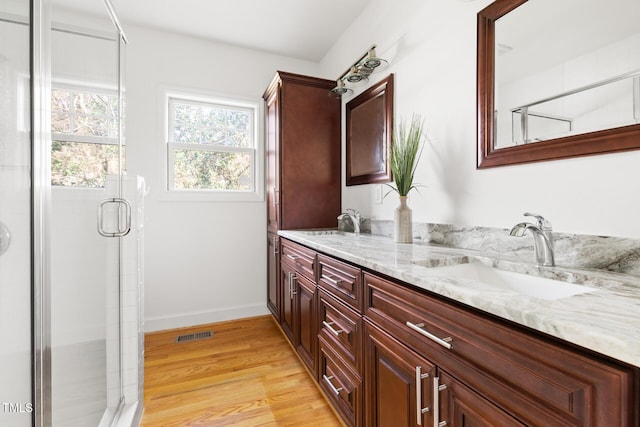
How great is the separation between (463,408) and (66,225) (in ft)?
4.64

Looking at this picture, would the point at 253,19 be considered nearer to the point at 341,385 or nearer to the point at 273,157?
the point at 273,157

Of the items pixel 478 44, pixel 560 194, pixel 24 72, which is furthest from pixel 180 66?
pixel 560 194

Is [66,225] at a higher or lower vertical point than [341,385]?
higher

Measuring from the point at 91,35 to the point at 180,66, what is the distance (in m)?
1.41

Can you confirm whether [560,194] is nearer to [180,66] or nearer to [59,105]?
[59,105]

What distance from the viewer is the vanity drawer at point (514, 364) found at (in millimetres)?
469

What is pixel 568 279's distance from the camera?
0.89 meters

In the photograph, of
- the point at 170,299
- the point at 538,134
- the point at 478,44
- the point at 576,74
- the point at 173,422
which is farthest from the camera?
the point at 170,299

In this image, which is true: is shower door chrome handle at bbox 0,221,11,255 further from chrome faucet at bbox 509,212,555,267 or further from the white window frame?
the white window frame

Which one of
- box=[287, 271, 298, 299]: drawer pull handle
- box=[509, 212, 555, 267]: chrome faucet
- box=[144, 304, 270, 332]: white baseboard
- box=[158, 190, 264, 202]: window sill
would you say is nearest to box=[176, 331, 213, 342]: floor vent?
box=[144, 304, 270, 332]: white baseboard

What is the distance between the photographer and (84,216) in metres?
1.23

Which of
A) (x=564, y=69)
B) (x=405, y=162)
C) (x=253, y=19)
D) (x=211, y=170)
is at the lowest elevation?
(x=405, y=162)

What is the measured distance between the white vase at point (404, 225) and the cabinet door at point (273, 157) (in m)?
1.12

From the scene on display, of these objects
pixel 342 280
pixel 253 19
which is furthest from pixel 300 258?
pixel 253 19
